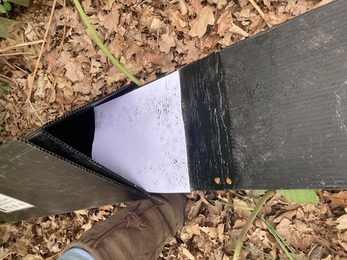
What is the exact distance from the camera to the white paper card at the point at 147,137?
3.68 ft

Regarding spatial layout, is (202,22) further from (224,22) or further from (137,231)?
(137,231)

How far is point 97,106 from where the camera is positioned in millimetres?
1384

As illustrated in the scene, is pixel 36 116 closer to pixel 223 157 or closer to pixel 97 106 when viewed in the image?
pixel 97 106

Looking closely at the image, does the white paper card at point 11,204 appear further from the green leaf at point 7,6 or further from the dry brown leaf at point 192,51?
the green leaf at point 7,6

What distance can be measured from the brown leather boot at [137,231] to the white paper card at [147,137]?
0.12m

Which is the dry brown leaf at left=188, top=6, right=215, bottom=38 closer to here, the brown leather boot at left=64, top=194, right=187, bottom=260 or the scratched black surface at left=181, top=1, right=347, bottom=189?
the scratched black surface at left=181, top=1, right=347, bottom=189

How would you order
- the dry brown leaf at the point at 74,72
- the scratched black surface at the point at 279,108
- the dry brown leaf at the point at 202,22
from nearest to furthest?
the scratched black surface at the point at 279,108 → the dry brown leaf at the point at 202,22 → the dry brown leaf at the point at 74,72

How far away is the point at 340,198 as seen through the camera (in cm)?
113

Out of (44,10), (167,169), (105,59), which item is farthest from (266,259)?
(44,10)

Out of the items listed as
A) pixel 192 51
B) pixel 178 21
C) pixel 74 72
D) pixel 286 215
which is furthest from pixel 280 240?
pixel 74 72

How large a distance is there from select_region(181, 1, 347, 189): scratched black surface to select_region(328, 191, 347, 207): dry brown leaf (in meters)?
0.43

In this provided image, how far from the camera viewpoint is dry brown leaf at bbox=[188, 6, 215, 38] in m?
1.26

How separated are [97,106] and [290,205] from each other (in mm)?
867

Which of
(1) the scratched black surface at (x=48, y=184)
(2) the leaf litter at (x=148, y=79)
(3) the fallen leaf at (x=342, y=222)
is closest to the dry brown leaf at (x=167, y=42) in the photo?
(2) the leaf litter at (x=148, y=79)
